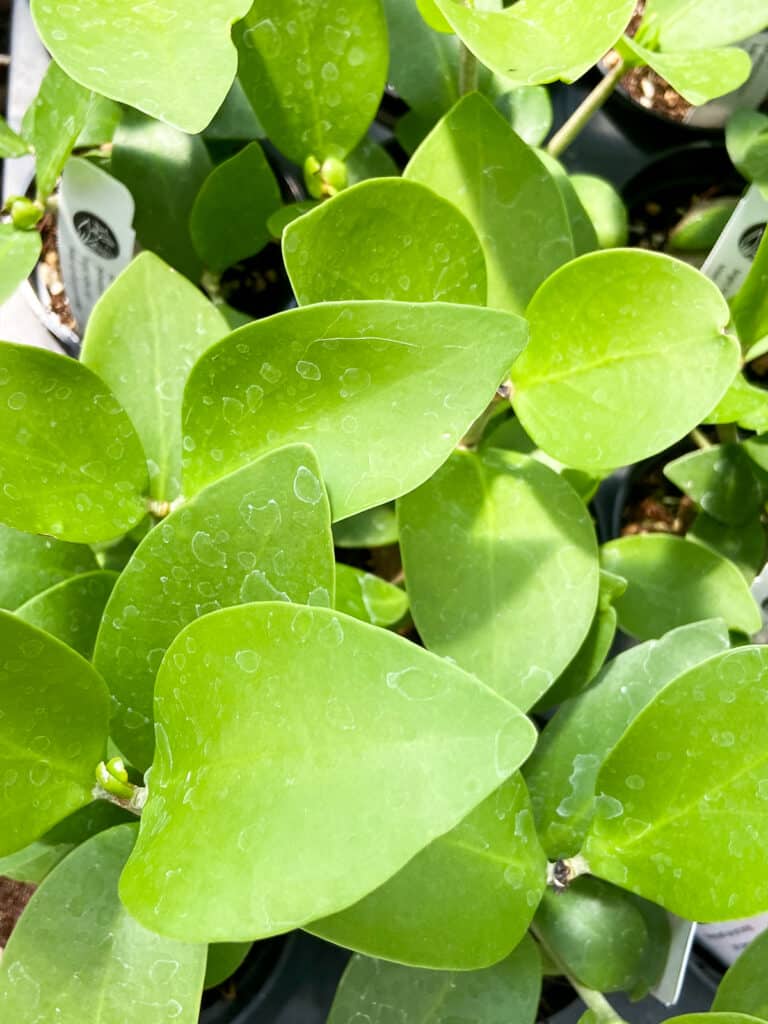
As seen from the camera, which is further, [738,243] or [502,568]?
[738,243]

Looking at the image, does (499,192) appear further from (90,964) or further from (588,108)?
(90,964)

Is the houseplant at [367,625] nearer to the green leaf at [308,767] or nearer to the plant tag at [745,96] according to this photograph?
the green leaf at [308,767]

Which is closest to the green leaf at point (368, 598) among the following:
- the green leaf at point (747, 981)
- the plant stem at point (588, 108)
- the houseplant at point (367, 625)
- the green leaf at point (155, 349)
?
the houseplant at point (367, 625)

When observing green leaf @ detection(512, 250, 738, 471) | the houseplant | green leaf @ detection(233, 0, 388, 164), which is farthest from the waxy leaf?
green leaf @ detection(233, 0, 388, 164)

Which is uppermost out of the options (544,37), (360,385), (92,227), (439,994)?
(544,37)

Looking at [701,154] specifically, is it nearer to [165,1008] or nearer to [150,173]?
[150,173]

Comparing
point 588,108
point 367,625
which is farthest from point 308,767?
point 588,108

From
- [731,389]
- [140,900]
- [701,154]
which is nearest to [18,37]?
[701,154]
